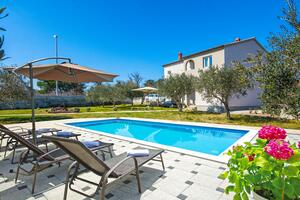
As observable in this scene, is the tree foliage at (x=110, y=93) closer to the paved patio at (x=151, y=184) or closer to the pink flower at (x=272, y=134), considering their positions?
the paved patio at (x=151, y=184)

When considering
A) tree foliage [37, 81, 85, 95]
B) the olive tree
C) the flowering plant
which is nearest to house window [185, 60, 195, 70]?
the olive tree

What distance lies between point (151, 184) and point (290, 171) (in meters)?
2.53

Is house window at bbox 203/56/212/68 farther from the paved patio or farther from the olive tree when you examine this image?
the paved patio

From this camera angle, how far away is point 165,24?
18.7m

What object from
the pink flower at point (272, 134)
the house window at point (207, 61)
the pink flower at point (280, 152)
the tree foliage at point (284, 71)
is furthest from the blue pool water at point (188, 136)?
the house window at point (207, 61)

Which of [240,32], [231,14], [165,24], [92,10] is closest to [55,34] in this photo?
[92,10]

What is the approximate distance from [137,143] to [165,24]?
16288 mm

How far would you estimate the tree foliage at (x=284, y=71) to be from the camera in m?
3.95

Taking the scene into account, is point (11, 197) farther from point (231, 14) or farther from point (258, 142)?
point (231, 14)

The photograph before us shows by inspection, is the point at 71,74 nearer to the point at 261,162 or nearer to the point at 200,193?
the point at 200,193

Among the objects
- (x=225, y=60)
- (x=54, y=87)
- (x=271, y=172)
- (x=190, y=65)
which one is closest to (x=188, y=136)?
(x=271, y=172)

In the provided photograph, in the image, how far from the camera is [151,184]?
3424mm

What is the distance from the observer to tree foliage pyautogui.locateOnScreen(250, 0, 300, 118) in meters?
3.95

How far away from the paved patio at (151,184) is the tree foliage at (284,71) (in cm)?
219
